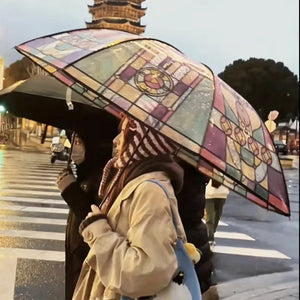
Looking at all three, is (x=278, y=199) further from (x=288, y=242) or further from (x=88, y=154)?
(x=288, y=242)

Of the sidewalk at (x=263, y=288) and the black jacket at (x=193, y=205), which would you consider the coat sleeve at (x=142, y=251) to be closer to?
the black jacket at (x=193, y=205)

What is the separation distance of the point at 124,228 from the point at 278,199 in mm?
647

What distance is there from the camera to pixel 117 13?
551cm

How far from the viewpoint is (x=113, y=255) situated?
1.78 meters

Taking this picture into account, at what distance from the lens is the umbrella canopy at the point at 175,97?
1840 mm

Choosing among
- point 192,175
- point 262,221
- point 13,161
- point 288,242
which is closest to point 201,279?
point 192,175

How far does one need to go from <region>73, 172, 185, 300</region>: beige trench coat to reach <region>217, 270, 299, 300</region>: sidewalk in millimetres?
3460

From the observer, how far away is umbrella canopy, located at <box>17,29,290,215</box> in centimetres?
184

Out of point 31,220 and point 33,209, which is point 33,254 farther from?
point 33,209

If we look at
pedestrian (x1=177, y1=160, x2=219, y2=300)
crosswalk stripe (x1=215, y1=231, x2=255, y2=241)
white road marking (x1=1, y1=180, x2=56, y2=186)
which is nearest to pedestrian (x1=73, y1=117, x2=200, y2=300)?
pedestrian (x1=177, y1=160, x2=219, y2=300)

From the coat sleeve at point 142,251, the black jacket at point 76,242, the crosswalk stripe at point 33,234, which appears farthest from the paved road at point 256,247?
the coat sleeve at point 142,251

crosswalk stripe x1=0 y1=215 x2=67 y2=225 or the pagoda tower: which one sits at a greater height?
the pagoda tower

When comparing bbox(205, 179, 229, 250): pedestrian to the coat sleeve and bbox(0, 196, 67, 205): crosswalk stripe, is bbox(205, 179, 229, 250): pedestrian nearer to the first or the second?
the coat sleeve

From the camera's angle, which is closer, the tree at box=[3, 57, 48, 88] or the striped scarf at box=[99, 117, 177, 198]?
the striped scarf at box=[99, 117, 177, 198]
